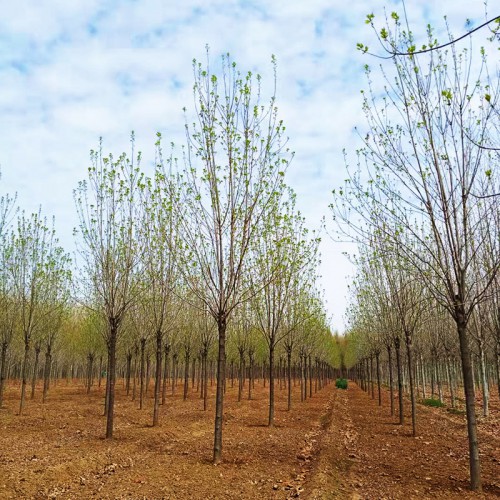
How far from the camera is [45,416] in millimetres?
15930

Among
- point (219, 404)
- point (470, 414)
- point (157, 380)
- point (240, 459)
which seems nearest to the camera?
point (470, 414)

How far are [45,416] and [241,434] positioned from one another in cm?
820

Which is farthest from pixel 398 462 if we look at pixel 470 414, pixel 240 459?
pixel 240 459

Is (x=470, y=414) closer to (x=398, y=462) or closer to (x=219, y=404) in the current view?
(x=398, y=462)

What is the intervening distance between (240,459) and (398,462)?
3.32m

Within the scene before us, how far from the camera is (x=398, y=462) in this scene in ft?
29.9

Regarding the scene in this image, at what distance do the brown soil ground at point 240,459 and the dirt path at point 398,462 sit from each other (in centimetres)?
2

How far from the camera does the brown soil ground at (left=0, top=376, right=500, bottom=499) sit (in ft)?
23.0

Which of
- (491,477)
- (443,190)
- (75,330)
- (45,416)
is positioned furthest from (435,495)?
(75,330)

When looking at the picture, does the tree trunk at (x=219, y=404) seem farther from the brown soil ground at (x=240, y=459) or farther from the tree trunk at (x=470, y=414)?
the tree trunk at (x=470, y=414)

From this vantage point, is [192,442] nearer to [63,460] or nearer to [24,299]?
[63,460]

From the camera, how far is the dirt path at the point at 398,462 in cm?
702

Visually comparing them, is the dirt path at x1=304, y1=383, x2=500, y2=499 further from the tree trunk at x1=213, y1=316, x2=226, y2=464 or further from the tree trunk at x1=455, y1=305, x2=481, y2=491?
the tree trunk at x1=213, y1=316, x2=226, y2=464

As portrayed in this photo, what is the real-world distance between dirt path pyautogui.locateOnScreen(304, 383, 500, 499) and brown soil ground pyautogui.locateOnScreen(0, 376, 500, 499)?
0.07 feet
